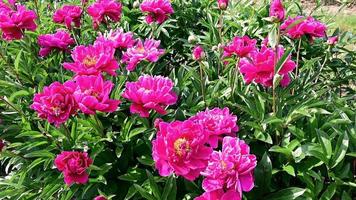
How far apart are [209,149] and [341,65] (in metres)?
1.45

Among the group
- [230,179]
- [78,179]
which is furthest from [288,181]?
[78,179]

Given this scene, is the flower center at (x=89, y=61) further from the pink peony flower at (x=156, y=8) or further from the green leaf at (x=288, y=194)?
the green leaf at (x=288, y=194)

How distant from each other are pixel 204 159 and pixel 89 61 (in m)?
A: 0.64

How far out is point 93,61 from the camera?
67.5 inches

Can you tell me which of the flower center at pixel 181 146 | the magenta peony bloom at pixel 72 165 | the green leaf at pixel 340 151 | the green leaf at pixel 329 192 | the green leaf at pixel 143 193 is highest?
the flower center at pixel 181 146

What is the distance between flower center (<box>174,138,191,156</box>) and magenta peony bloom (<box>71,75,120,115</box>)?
29 cm

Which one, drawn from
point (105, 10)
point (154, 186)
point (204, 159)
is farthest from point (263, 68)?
point (105, 10)

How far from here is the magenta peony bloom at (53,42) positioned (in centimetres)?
216

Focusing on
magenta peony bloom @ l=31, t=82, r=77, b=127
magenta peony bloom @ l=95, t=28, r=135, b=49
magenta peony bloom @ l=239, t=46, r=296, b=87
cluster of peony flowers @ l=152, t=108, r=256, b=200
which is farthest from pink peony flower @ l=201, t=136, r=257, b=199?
magenta peony bloom @ l=95, t=28, r=135, b=49

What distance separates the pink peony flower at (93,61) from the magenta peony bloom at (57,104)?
0.64 feet

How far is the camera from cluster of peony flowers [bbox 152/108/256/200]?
1.25m

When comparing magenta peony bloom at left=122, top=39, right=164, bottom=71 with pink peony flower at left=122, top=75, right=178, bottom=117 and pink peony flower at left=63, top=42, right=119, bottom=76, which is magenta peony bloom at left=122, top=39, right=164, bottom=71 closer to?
pink peony flower at left=63, top=42, right=119, bottom=76

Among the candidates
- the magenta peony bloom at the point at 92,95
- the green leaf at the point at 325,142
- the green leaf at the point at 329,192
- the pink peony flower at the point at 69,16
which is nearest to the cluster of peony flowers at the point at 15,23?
the pink peony flower at the point at 69,16

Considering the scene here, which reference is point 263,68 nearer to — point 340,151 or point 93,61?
point 340,151
